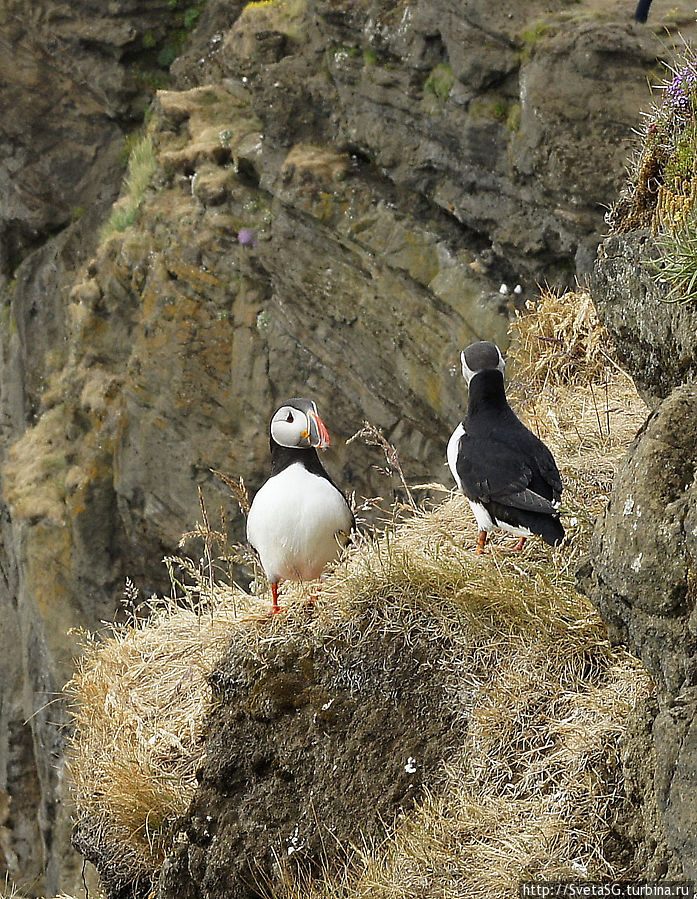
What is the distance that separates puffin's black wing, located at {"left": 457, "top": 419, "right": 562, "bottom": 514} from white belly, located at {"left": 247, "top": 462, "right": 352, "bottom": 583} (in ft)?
1.96

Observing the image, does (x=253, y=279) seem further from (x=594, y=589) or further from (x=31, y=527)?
(x=594, y=589)

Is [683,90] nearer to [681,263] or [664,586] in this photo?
[681,263]

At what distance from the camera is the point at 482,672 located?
3764mm

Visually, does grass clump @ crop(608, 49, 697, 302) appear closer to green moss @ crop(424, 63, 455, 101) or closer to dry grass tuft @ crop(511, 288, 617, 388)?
dry grass tuft @ crop(511, 288, 617, 388)

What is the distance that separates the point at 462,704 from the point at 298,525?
1063mm

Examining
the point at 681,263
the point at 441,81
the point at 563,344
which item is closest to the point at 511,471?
the point at 681,263

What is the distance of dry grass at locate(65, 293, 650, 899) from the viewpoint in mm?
3135

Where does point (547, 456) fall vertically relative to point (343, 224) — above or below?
below

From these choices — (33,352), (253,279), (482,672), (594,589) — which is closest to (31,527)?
(33,352)

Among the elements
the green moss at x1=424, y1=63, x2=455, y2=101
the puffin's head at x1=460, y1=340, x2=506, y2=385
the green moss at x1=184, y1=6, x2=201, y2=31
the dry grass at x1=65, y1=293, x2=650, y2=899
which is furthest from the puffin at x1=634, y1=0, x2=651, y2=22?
the green moss at x1=184, y1=6, x2=201, y2=31

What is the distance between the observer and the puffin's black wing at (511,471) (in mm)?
3994

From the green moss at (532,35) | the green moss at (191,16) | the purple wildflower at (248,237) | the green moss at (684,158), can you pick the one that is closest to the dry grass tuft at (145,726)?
the green moss at (684,158)

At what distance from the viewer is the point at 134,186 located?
12273mm

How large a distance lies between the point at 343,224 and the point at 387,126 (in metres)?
0.98
